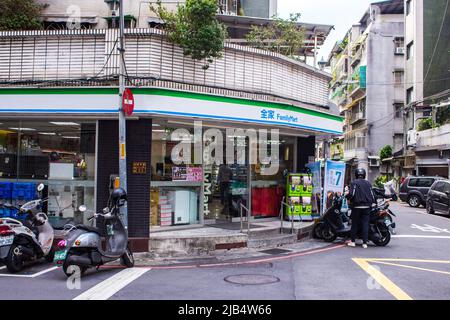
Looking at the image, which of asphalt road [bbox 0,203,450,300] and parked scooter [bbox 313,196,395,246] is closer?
asphalt road [bbox 0,203,450,300]

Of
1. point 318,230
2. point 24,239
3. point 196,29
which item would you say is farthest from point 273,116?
point 24,239

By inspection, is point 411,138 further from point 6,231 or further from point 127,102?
point 6,231

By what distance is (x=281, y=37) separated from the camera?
15000mm

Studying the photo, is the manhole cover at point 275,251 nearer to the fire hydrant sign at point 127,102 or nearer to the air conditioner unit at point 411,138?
the fire hydrant sign at point 127,102

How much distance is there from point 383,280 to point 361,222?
3.62m

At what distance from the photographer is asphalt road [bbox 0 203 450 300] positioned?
670 centimetres

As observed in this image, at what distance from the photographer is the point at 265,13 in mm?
19219

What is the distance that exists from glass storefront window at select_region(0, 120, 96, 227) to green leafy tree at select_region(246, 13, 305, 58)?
6775 millimetres

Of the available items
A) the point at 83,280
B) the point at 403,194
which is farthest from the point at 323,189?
the point at 403,194

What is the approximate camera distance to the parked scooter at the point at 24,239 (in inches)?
319

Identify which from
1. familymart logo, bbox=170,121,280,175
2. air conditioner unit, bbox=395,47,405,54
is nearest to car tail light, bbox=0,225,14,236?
familymart logo, bbox=170,121,280,175

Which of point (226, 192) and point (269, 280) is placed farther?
point (226, 192)

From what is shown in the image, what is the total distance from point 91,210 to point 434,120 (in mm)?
26870

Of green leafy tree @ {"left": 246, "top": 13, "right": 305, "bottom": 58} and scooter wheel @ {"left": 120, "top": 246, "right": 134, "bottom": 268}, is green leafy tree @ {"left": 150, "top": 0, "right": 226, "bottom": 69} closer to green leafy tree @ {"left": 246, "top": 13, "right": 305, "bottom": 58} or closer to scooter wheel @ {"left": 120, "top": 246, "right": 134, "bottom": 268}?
green leafy tree @ {"left": 246, "top": 13, "right": 305, "bottom": 58}
